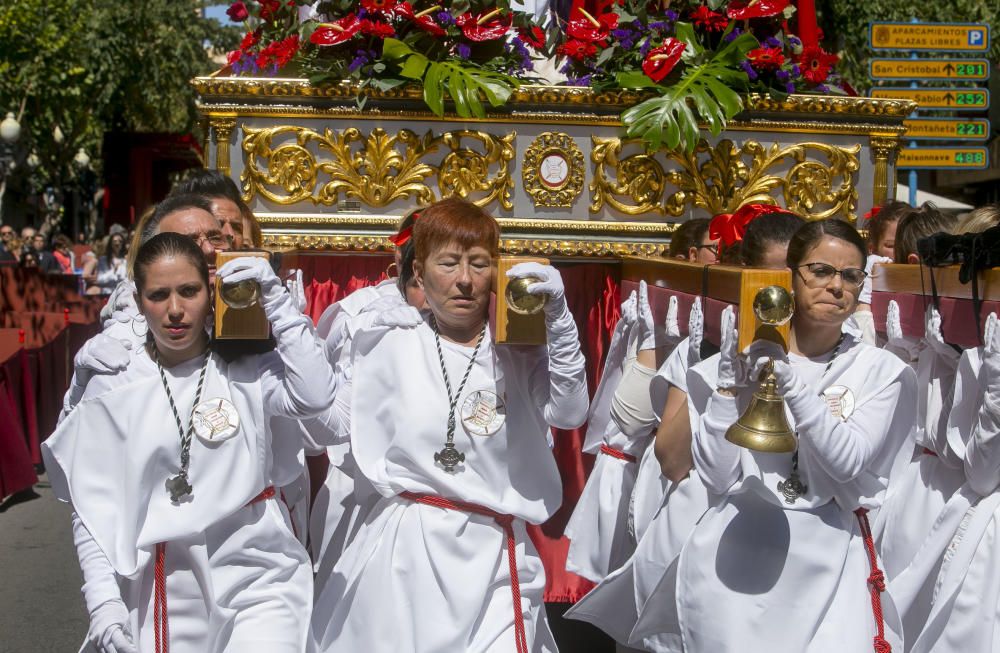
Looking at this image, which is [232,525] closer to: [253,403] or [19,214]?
[253,403]

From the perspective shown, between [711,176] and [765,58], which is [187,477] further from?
[765,58]

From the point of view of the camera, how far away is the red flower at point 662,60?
18.5 ft

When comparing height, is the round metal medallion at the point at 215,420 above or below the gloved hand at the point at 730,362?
below

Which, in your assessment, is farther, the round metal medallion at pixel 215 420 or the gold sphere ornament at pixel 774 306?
the round metal medallion at pixel 215 420

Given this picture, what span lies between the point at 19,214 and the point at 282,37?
1423 inches

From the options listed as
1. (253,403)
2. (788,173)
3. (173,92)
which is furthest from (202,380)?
(173,92)

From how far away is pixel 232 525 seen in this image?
375 centimetres

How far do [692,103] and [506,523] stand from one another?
2.34 metres

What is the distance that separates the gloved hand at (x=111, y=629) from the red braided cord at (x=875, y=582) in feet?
6.69

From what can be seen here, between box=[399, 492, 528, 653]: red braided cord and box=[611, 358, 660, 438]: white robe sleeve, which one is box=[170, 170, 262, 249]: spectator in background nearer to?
box=[399, 492, 528, 653]: red braided cord

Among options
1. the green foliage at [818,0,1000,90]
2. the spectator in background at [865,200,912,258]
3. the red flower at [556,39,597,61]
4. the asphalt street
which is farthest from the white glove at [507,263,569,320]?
the green foliage at [818,0,1000,90]

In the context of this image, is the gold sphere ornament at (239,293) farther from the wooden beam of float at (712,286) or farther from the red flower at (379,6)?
the red flower at (379,6)

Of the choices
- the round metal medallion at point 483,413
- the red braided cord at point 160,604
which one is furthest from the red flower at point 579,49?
the red braided cord at point 160,604

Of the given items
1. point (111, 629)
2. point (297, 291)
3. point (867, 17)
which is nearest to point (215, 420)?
point (111, 629)
